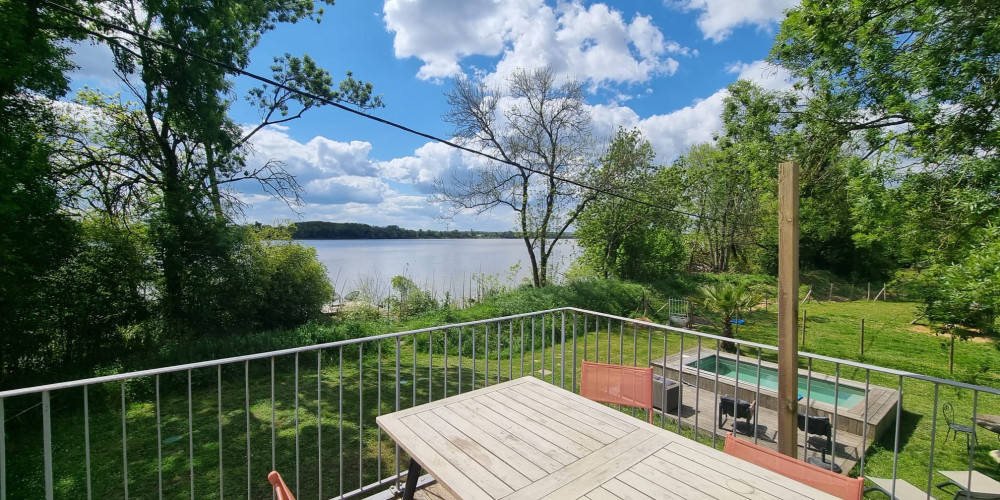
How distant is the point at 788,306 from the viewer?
2.04 metres

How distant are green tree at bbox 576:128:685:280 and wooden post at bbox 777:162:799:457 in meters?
10.0

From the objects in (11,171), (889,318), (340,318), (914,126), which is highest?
(914,126)

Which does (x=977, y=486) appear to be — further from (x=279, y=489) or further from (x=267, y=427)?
(x=267, y=427)

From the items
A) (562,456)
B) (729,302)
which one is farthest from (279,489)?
(729,302)

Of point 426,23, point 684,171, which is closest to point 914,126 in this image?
point 426,23

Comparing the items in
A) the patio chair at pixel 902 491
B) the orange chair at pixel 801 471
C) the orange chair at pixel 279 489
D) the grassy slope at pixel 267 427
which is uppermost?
the orange chair at pixel 279 489

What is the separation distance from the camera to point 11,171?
3943mm

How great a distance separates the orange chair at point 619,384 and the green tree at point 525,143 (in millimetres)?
9681

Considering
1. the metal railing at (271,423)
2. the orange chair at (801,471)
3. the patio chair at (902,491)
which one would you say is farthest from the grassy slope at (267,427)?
the orange chair at (801,471)

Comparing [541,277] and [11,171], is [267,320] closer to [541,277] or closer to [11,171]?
[11,171]

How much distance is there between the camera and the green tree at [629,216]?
1208 cm

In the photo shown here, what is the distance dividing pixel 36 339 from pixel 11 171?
2.55 metres

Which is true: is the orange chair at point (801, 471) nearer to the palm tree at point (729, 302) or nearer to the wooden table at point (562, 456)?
the wooden table at point (562, 456)

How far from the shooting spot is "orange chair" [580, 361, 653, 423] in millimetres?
2521
